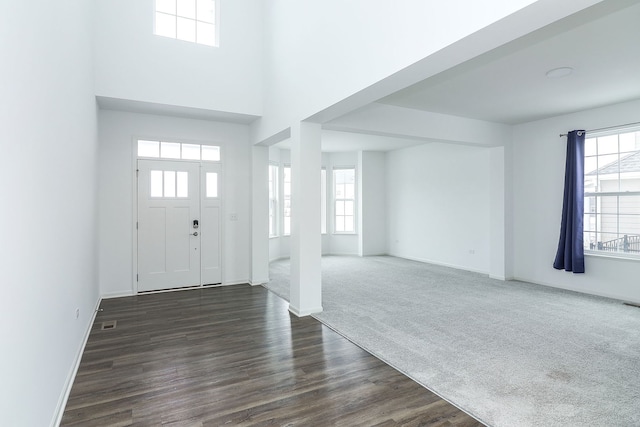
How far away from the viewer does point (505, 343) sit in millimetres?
3365

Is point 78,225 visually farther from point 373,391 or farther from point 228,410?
point 373,391

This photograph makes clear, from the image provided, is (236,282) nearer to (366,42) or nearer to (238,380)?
(238,380)

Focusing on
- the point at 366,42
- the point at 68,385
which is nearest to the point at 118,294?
the point at 68,385

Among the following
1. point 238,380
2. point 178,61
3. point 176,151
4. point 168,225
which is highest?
point 178,61

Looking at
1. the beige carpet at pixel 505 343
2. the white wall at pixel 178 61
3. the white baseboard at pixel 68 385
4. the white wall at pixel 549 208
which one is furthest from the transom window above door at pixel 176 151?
the white wall at pixel 549 208

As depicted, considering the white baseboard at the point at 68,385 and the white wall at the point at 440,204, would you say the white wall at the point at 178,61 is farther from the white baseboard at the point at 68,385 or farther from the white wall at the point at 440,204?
the white wall at the point at 440,204

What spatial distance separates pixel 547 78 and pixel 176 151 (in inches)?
198

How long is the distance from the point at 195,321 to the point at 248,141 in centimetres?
311

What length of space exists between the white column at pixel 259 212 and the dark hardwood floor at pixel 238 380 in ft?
5.97

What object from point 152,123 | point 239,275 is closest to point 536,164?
point 239,275

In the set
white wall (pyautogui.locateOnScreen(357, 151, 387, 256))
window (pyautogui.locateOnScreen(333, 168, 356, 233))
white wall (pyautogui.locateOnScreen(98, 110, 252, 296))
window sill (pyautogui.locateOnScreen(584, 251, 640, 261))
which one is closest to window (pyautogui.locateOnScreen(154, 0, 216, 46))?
white wall (pyautogui.locateOnScreen(98, 110, 252, 296))

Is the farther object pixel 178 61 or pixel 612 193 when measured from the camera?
pixel 612 193

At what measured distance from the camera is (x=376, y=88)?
3002 millimetres

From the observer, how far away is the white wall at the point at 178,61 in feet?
15.0
